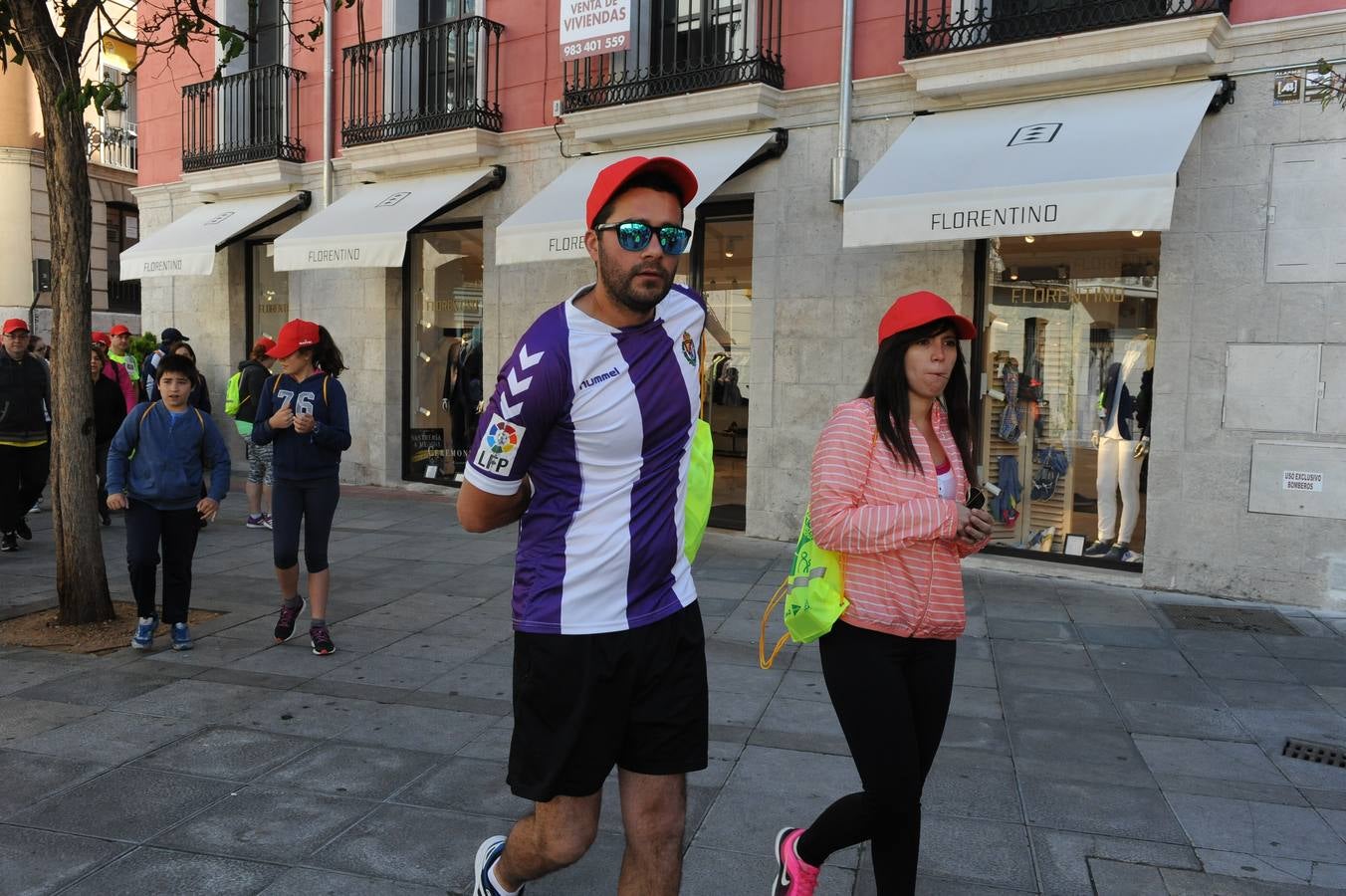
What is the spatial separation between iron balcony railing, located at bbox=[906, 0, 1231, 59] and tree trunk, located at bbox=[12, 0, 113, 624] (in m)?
6.48

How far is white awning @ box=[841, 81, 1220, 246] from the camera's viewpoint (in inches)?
290

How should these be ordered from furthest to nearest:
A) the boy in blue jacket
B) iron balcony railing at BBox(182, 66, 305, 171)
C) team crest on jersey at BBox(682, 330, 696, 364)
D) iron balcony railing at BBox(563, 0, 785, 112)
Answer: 1. iron balcony railing at BBox(182, 66, 305, 171)
2. iron balcony railing at BBox(563, 0, 785, 112)
3. the boy in blue jacket
4. team crest on jersey at BBox(682, 330, 696, 364)

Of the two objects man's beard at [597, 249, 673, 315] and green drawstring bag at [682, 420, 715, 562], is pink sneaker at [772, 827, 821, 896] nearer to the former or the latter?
green drawstring bag at [682, 420, 715, 562]

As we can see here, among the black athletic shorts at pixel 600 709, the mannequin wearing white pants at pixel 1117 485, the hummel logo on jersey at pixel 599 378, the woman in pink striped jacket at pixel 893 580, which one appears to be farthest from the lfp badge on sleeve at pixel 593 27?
the black athletic shorts at pixel 600 709

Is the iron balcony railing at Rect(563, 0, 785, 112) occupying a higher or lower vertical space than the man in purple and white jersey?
higher

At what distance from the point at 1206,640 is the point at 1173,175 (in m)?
3.06

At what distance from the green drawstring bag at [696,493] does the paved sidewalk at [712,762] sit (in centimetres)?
134

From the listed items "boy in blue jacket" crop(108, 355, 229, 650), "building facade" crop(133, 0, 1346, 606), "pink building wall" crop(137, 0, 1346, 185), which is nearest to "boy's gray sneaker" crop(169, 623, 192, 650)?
"boy in blue jacket" crop(108, 355, 229, 650)

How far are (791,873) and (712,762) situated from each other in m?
1.41

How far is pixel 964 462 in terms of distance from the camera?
126 inches

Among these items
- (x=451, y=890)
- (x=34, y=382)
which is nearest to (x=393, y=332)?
(x=34, y=382)

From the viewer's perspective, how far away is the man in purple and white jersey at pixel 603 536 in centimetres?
252

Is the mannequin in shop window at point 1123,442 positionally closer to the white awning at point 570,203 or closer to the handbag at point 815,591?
the white awning at point 570,203

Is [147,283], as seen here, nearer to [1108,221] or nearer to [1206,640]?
[1108,221]
